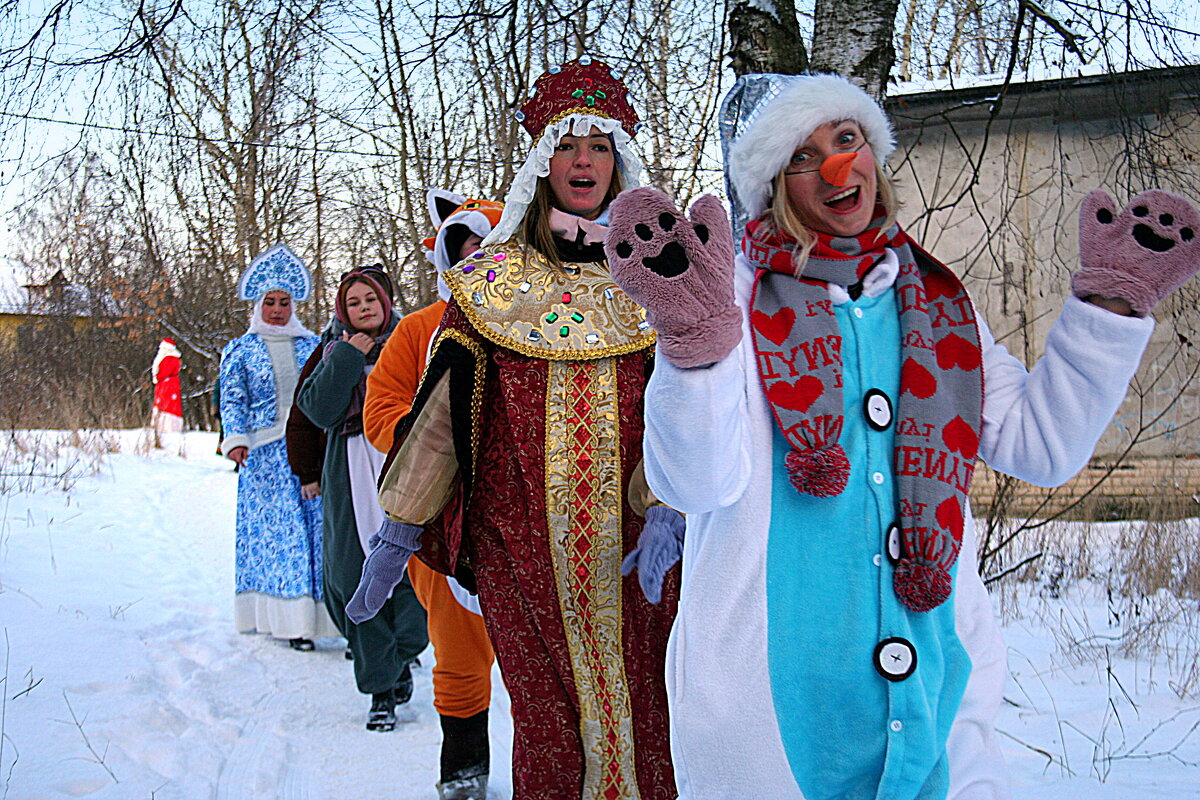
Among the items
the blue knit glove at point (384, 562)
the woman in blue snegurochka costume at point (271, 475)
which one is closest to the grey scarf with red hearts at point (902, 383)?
the blue knit glove at point (384, 562)

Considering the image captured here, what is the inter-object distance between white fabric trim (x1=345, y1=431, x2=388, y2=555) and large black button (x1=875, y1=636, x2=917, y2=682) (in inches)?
133

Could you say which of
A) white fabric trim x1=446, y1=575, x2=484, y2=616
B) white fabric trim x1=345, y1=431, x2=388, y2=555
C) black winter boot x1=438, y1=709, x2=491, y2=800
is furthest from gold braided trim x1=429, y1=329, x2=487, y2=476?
white fabric trim x1=345, y1=431, x2=388, y2=555

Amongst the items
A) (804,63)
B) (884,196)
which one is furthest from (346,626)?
(884,196)

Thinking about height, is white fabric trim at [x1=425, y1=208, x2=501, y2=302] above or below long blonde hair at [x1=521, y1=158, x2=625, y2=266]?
above

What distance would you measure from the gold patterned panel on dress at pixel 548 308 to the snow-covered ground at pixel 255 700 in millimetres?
1775

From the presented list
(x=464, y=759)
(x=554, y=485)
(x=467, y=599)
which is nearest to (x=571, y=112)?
(x=554, y=485)

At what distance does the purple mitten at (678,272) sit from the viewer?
61.4 inches

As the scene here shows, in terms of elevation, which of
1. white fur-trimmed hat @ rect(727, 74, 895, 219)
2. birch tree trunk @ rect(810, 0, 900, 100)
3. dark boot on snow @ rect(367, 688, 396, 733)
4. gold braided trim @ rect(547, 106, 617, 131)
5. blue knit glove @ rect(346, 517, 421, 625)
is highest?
birch tree trunk @ rect(810, 0, 900, 100)

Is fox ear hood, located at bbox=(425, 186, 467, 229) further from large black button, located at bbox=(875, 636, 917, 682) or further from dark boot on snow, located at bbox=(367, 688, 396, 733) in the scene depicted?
large black button, located at bbox=(875, 636, 917, 682)

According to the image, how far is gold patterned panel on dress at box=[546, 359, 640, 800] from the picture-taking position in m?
2.63

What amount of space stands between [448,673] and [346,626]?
4.85ft

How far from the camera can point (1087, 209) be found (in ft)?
5.72

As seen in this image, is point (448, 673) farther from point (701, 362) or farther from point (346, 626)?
point (701, 362)

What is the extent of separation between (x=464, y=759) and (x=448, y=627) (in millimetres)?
430
